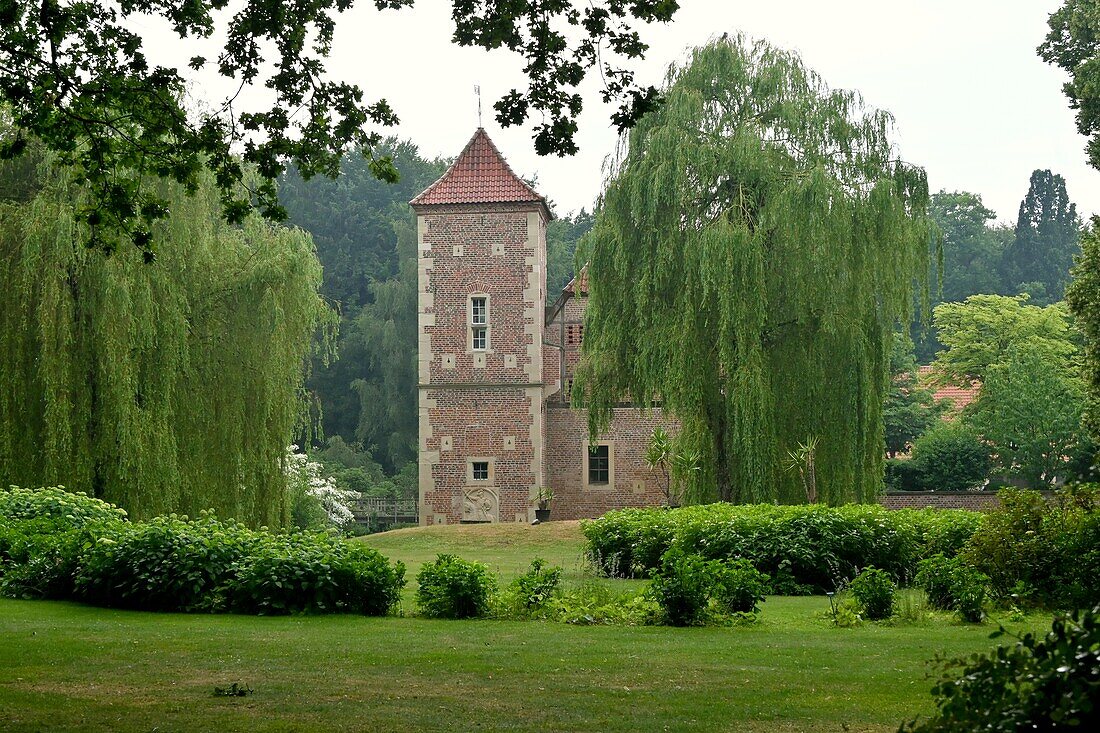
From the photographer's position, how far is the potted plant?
34641mm

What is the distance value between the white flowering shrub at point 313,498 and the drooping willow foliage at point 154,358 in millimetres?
6483

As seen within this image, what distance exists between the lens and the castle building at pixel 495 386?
114ft

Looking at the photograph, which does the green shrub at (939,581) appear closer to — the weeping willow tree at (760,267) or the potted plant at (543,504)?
the weeping willow tree at (760,267)

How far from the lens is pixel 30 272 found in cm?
1753

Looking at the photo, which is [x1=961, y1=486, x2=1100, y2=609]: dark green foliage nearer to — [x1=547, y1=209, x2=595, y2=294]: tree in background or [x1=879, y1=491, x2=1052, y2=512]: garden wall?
[x1=879, y1=491, x2=1052, y2=512]: garden wall

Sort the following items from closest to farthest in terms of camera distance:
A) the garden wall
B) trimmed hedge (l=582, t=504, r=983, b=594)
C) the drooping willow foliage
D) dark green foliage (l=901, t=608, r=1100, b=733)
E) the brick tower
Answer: dark green foliage (l=901, t=608, r=1100, b=733)
trimmed hedge (l=582, t=504, r=983, b=594)
the drooping willow foliage
the garden wall
the brick tower

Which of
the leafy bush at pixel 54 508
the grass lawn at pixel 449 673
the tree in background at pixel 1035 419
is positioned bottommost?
the grass lawn at pixel 449 673

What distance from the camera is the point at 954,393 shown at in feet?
165

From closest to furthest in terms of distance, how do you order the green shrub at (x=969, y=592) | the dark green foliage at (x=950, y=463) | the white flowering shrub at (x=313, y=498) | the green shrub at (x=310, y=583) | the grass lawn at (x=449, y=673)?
the grass lawn at (x=449, y=673) → the green shrub at (x=969, y=592) → the green shrub at (x=310, y=583) → the white flowering shrub at (x=313, y=498) → the dark green foliage at (x=950, y=463)

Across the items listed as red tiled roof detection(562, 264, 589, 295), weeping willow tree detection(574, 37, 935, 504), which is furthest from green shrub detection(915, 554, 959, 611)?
red tiled roof detection(562, 264, 589, 295)

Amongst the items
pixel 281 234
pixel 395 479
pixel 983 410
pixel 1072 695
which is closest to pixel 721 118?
pixel 281 234

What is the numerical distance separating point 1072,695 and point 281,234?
19.4 meters

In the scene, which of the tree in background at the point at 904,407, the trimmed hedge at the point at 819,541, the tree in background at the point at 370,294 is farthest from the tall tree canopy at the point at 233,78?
the tree in background at the point at 370,294

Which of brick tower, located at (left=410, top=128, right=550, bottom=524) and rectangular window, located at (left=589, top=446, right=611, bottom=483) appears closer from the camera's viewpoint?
brick tower, located at (left=410, top=128, right=550, bottom=524)
